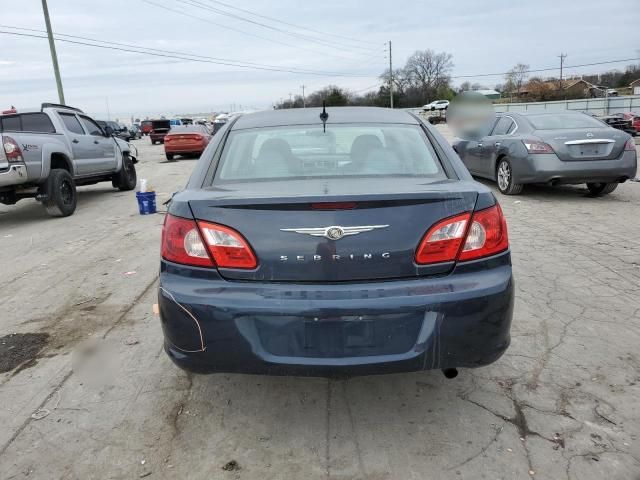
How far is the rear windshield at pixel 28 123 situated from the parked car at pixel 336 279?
26.2 feet

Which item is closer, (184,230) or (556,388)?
(184,230)

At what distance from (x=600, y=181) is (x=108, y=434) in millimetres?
7978

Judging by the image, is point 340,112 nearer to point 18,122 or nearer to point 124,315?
point 124,315

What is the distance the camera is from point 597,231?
254 inches

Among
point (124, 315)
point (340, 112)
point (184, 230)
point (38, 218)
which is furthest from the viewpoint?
point (38, 218)

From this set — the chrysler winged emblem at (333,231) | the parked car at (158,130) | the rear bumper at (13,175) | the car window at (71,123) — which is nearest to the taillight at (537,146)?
the chrysler winged emblem at (333,231)

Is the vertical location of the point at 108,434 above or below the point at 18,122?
below

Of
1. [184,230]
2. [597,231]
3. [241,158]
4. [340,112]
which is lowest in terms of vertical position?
[597,231]

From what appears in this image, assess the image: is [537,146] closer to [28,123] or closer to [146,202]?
[146,202]

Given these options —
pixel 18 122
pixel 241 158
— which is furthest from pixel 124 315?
pixel 18 122

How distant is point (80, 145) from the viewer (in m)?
9.56

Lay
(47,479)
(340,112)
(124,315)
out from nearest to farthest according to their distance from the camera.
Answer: (47,479) < (340,112) < (124,315)

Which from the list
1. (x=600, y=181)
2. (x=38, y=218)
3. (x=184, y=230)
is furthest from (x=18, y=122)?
(x=600, y=181)

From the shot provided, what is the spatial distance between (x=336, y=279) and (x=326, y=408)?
2.91 feet
